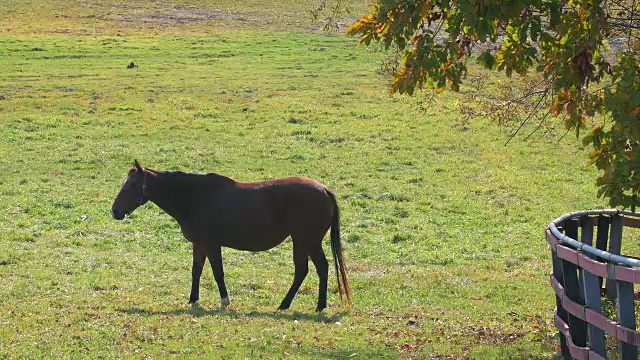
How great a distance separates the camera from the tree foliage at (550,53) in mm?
9227

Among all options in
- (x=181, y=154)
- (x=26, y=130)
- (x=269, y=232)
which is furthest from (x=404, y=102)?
(x=269, y=232)

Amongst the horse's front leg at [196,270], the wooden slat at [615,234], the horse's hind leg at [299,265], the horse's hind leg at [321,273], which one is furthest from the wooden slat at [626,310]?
the horse's front leg at [196,270]

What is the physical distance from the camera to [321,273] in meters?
14.2

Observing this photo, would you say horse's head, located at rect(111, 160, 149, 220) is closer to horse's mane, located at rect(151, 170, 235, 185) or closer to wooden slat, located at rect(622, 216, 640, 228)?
horse's mane, located at rect(151, 170, 235, 185)

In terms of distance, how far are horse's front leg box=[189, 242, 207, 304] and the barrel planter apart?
6117 mm

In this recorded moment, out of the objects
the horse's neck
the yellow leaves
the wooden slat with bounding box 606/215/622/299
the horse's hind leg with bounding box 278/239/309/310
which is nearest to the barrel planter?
the wooden slat with bounding box 606/215/622/299

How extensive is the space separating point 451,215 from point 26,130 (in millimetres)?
16130

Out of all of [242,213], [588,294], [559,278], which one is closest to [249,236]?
[242,213]

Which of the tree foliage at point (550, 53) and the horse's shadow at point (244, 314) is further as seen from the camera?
the horse's shadow at point (244, 314)

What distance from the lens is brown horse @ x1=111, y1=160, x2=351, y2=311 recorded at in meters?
14.1

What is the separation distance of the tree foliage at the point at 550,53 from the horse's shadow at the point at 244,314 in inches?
156

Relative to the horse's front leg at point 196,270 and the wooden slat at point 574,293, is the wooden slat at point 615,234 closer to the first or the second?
the wooden slat at point 574,293

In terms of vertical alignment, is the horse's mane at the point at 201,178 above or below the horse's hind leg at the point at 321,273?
above

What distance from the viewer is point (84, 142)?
99.9 ft
